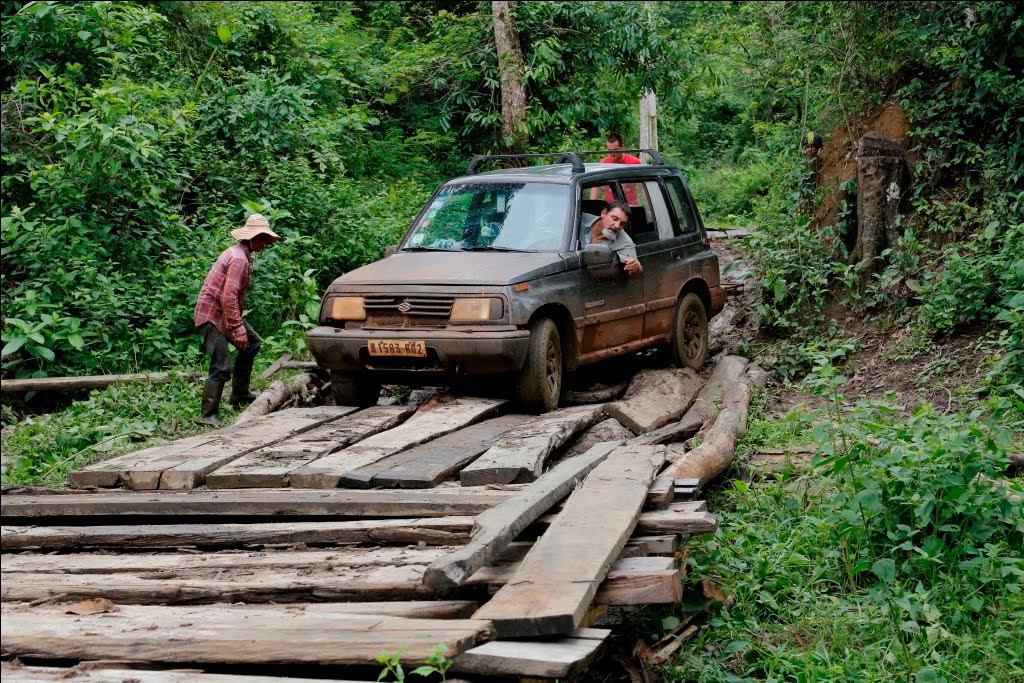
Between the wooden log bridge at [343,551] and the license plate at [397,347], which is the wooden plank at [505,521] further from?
the license plate at [397,347]

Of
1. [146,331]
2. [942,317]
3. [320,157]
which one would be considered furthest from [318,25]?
[942,317]

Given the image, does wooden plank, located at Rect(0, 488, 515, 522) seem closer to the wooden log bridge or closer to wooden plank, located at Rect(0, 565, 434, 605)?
the wooden log bridge

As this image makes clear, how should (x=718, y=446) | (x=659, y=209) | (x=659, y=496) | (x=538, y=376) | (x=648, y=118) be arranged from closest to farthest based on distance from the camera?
(x=659, y=496) < (x=718, y=446) < (x=538, y=376) < (x=659, y=209) < (x=648, y=118)

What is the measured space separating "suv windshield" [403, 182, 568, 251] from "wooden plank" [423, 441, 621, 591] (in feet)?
10.3

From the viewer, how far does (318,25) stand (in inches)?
730

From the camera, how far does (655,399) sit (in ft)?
30.6

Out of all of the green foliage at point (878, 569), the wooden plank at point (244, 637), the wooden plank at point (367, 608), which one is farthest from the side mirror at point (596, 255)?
the wooden plank at point (244, 637)

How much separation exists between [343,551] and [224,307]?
4.49 meters

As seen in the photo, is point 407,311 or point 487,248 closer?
point 407,311

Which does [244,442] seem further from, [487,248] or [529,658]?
[529,658]

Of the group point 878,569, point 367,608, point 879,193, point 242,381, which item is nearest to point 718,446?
point 878,569

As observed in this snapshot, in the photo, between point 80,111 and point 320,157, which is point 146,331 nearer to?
point 80,111

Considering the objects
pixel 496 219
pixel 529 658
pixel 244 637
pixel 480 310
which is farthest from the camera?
pixel 496 219

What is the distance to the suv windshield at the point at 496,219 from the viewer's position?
9281mm
